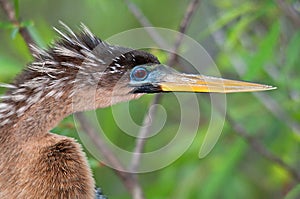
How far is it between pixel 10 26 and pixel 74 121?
698 millimetres


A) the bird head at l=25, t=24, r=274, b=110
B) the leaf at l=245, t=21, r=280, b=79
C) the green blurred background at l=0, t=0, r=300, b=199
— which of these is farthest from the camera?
the green blurred background at l=0, t=0, r=300, b=199

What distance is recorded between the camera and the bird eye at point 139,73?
3.47 m

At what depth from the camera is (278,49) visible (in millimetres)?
6344

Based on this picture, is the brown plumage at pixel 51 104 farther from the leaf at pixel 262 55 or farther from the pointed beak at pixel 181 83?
the leaf at pixel 262 55

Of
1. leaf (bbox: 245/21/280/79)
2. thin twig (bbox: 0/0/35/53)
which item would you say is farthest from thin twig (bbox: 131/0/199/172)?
thin twig (bbox: 0/0/35/53)

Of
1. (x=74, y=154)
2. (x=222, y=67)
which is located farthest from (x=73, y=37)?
(x=222, y=67)

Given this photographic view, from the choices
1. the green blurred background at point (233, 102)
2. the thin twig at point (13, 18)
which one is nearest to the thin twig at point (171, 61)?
the green blurred background at point (233, 102)

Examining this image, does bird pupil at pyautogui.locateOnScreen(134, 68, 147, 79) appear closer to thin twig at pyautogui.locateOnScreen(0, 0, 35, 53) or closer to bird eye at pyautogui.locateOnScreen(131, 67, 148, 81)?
bird eye at pyautogui.locateOnScreen(131, 67, 148, 81)

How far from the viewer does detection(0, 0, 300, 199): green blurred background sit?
5000 mm

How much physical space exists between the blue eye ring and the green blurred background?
0.94m

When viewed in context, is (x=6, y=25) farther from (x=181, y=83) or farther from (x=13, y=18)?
(x=181, y=83)

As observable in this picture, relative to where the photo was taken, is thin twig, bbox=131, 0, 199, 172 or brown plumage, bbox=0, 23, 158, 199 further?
thin twig, bbox=131, 0, 199, 172

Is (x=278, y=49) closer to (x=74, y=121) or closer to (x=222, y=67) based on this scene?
(x=222, y=67)

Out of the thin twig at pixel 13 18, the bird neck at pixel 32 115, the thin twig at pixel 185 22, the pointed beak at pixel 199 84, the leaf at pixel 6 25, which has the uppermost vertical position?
the thin twig at pixel 13 18
